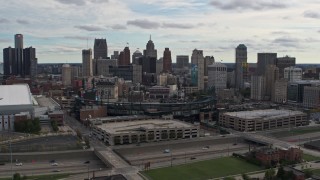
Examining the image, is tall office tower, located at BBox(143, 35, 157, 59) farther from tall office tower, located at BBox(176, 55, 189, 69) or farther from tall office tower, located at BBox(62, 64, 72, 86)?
tall office tower, located at BBox(62, 64, 72, 86)

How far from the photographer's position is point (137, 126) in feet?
157

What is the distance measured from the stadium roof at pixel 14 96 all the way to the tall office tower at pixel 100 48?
10069 centimetres

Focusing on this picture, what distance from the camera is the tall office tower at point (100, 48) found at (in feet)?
537

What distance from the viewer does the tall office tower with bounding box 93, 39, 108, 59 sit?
16375cm

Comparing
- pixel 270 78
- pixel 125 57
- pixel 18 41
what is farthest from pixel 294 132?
pixel 18 41

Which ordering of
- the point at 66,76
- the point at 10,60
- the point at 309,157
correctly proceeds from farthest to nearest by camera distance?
the point at 10,60 < the point at 66,76 < the point at 309,157

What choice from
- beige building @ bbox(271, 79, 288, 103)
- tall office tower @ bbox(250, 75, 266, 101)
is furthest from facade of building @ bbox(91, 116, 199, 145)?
tall office tower @ bbox(250, 75, 266, 101)

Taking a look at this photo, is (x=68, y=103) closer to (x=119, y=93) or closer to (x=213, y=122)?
(x=119, y=93)

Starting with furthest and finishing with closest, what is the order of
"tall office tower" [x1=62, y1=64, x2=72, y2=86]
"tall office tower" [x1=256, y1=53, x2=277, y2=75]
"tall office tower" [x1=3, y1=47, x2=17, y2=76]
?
"tall office tower" [x1=3, y1=47, x2=17, y2=76] → "tall office tower" [x1=256, y1=53, x2=277, y2=75] → "tall office tower" [x1=62, y1=64, x2=72, y2=86]

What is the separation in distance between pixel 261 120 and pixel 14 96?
3233 cm

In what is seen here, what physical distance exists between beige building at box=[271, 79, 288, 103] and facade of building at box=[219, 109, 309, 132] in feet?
83.6

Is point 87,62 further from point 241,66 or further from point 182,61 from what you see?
point 182,61

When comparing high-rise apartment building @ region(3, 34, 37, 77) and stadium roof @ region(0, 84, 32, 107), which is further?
high-rise apartment building @ region(3, 34, 37, 77)

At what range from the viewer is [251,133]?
161 feet
